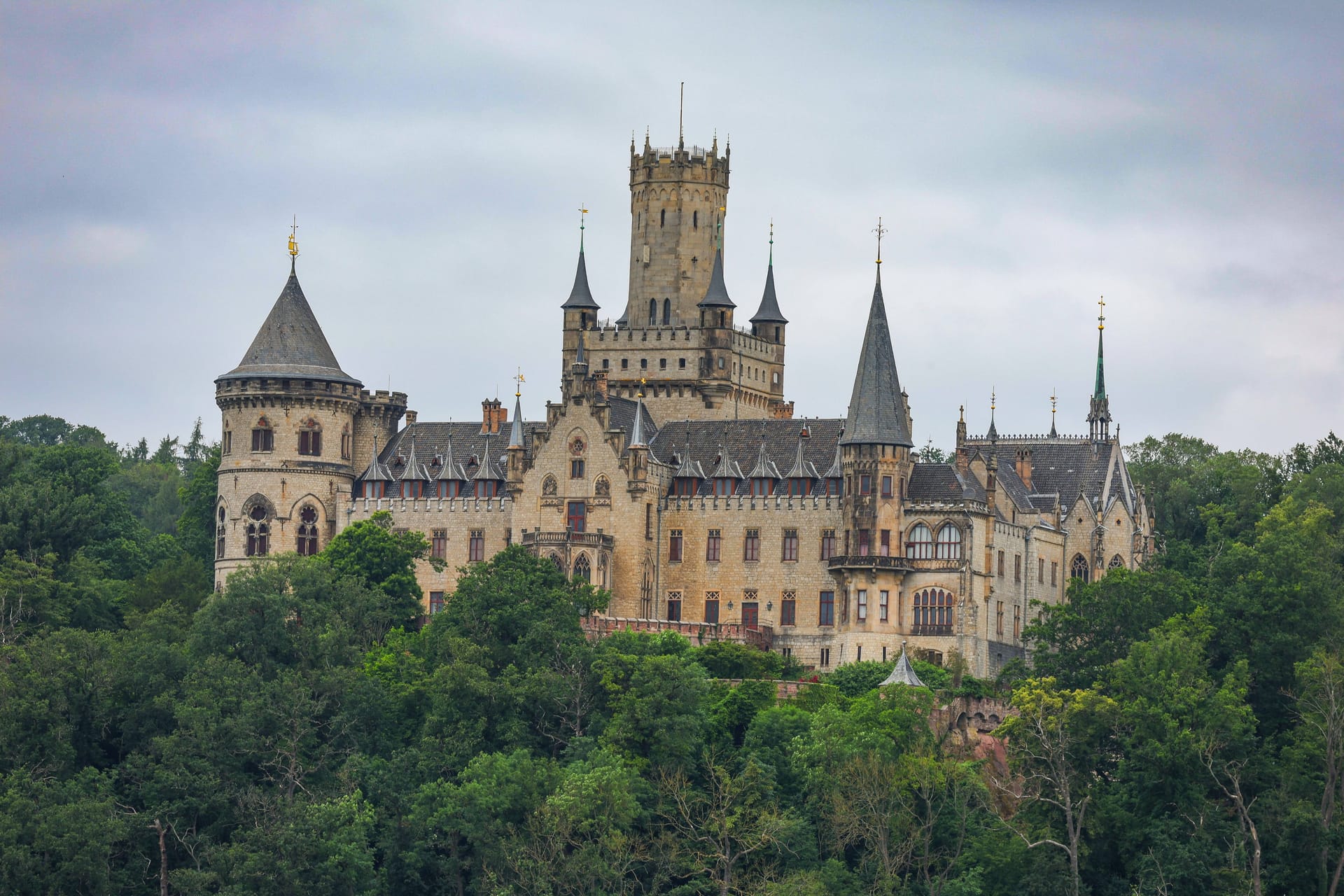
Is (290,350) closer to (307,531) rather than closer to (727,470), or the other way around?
(307,531)

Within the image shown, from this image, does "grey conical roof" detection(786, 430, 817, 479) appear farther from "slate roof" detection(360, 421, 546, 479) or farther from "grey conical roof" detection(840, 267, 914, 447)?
"slate roof" detection(360, 421, 546, 479)

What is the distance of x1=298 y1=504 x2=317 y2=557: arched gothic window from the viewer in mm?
126188

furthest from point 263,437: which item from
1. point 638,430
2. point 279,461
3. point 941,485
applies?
point 941,485

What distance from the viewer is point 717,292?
132 metres

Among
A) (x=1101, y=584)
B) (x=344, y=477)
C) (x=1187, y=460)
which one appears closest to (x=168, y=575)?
(x=344, y=477)

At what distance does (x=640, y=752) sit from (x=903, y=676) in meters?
11.4

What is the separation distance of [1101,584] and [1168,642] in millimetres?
8578

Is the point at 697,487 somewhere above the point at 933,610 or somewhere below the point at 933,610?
above

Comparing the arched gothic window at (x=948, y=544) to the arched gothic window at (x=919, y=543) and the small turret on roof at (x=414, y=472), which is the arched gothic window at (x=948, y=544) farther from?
the small turret on roof at (x=414, y=472)

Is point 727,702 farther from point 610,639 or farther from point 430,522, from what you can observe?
point 430,522

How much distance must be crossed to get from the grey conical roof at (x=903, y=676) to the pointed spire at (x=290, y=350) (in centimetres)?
2817

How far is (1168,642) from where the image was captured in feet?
339

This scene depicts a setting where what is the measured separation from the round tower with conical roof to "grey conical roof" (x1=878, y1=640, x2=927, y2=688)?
26.2m

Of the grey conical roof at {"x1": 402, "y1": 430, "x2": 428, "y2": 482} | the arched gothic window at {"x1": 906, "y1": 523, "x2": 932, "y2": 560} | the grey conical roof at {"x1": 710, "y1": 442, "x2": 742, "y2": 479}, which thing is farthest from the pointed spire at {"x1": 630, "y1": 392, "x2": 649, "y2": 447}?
the arched gothic window at {"x1": 906, "y1": 523, "x2": 932, "y2": 560}
